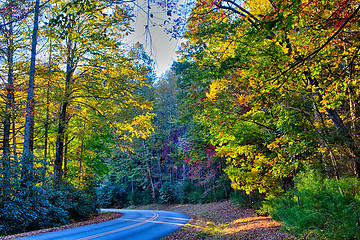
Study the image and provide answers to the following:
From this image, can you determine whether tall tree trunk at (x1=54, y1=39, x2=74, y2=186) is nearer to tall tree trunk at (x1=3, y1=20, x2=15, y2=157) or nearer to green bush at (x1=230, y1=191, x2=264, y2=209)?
tall tree trunk at (x1=3, y1=20, x2=15, y2=157)

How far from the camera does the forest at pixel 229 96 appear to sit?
4.07 meters

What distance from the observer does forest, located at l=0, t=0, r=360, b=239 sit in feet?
13.4

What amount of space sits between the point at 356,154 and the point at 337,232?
2.64 meters

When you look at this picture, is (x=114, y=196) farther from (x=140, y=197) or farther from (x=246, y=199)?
(x=246, y=199)

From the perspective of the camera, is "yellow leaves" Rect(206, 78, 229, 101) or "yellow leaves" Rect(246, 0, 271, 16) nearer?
"yellow leaves" Rect(246, 0, 271, 16)

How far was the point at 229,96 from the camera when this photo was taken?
30.7 ft

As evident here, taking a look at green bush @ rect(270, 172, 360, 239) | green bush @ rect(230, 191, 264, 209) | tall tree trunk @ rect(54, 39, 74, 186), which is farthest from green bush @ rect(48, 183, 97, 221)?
green bush @ rect(270, 172, 360, 239)

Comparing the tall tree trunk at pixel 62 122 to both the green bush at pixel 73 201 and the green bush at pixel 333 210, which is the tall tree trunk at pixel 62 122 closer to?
the green bush at pixel 73 201

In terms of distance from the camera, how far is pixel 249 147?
8.59 metres

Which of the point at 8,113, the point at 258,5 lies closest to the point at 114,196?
the point at 8,113

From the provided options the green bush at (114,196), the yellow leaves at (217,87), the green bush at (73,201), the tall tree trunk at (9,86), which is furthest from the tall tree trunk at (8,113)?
the green bush at (114,196)

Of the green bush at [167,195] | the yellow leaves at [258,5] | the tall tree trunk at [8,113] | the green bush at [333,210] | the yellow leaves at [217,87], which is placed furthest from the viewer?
the green bush at [167,195]

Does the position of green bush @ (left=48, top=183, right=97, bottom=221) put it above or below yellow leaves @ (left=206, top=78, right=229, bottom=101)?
below

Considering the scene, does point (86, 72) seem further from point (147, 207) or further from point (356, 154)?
point (147, 207)
